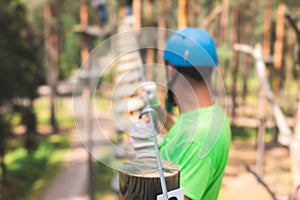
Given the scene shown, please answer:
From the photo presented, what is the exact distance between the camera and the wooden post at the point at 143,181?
1.19 metres

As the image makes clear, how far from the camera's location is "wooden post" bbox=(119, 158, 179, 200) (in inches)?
46.8

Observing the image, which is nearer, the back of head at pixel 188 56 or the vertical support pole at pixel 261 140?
the back of head at pixel 188 56

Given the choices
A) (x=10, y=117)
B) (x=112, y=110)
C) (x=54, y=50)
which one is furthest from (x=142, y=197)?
(x=54, y=50)

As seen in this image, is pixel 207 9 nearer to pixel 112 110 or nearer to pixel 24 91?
pixel 24 91

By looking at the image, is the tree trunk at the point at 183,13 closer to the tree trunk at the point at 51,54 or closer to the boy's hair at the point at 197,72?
the boy's hair at the point at 197,72

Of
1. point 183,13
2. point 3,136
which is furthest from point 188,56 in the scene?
point 3,136

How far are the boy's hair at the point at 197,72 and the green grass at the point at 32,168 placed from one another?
42.9ft

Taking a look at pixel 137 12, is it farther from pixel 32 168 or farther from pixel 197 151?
pixel 197 151

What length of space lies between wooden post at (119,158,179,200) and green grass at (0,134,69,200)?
13206mm

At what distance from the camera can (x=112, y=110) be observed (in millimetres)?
1295

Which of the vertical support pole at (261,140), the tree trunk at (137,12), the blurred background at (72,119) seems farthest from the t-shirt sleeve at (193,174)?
the tree trunk at (137,12)

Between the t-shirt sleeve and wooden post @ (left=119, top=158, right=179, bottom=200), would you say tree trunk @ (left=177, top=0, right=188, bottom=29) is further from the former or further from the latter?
wooden post @ (left=119, top=158, right=179, bottom=200)

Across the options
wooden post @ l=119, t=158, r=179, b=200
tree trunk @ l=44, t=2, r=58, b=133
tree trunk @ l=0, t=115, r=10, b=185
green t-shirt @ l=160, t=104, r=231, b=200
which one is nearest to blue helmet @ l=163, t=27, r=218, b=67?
green t-shirt @ l=160, t=104, r=231, b=200

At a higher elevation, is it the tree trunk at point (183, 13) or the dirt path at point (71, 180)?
the tree trunk at point (183, 13)
